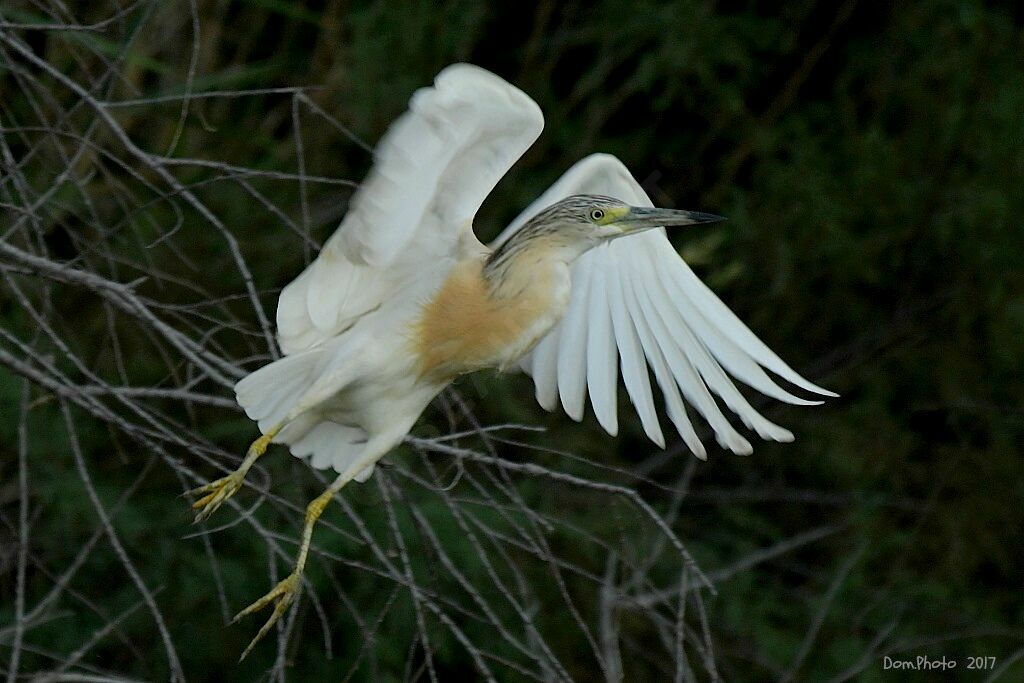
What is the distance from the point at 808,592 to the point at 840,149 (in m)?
1.50

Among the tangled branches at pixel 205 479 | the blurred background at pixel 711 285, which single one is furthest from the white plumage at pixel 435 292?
the blurred background at pixel 711 285

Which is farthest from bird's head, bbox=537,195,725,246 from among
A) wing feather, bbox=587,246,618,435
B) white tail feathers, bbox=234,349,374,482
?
white tail feathers, bbox=234,349,374,482

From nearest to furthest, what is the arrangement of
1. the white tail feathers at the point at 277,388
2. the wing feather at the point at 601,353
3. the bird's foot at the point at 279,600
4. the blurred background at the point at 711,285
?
the bird's foot at the point at 279,600 → the white tail feathers at the point at 277,388 → the wing feather at the point at 601,353 → the blurred background at the point at 711,285

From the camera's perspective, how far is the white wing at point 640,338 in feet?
9.06

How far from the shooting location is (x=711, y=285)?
15.8 ft

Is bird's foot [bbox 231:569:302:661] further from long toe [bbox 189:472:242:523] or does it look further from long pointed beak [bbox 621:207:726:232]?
long pointed beak [bbox 621:207:726:232]

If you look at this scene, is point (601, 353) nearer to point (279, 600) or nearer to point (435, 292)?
point (435, 292)

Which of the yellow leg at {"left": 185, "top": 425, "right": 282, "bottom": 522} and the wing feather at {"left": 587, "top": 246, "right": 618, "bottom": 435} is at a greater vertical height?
the yellow leg at {"left": 185, "top": 425, "right": 282, "bottom": 522}

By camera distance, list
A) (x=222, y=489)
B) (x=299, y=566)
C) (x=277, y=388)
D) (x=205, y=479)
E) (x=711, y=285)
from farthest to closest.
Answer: (x=711, y=285)
(x=205, y=479)
(x=277, y=388)
(x=222, y=489)
(x=299, y=566)

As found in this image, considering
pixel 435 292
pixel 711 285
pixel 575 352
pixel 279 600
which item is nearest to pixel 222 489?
pixel 279 600

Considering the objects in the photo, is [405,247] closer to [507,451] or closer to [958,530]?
[507,451]

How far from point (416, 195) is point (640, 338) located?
0.71 meters

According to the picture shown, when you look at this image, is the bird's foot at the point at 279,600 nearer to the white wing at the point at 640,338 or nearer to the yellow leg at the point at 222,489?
the yellow leg at the point at 222,489

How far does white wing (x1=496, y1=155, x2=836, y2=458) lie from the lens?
2.76 metres
